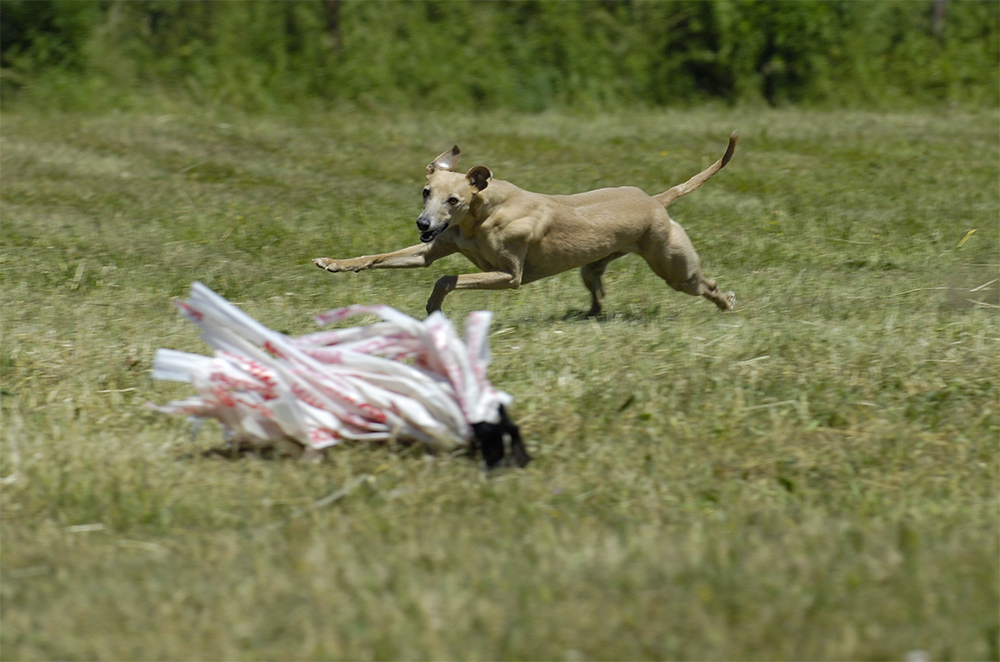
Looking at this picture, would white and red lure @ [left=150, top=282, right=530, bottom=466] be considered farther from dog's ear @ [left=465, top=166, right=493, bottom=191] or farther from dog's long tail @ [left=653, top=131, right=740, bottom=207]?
dog's long tail @ [left=653, top=131, right=740, bottom=207]

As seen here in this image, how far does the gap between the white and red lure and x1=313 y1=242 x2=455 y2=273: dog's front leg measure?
1.69 metres

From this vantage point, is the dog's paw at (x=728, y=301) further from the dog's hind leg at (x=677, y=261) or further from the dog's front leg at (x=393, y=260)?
the dog's front leg at (x=393, y=260)

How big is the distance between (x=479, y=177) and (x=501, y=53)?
1118cm

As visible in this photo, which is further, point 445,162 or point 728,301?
point 728,301

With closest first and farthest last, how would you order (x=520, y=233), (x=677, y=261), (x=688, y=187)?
(x=520, y=233), (x=677, y=261), (x=688, y=187)

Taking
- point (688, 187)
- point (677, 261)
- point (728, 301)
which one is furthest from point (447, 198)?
point (728, 301)

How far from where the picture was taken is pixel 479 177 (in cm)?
702

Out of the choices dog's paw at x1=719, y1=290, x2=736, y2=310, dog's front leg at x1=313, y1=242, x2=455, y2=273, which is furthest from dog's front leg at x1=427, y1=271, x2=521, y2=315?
dog's paw at x1=719, y1=290, x2=736, y2=310

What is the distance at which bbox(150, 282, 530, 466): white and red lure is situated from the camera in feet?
16.4

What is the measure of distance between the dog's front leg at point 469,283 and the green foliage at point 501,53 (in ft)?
33.1

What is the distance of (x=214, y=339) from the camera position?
511 cm

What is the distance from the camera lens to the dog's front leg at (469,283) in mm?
6996

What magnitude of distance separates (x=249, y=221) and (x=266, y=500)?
6.42 metres

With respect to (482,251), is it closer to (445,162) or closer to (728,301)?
(445,162)
